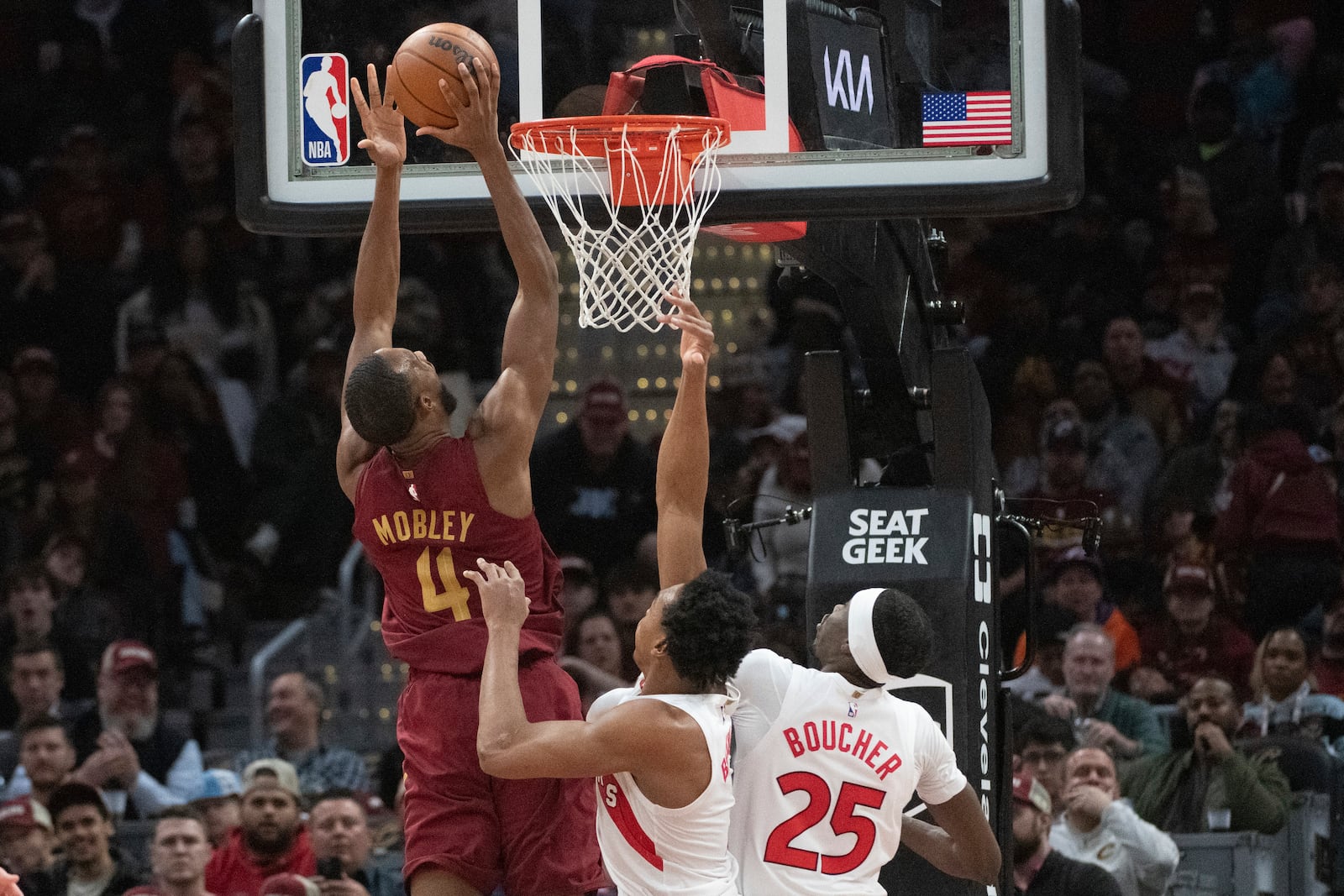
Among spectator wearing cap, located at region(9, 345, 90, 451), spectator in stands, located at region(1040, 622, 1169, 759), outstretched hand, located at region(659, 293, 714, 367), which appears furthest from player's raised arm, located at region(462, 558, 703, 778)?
spectator wearing cap, located at region(9, 345, 90, 451)

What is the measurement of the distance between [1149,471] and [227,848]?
5412 millimetres

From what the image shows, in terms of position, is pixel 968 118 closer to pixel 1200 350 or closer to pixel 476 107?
pixel 476 107

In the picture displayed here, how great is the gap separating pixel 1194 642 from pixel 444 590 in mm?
5952

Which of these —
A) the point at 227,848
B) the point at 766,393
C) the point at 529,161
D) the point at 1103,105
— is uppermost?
the point at 1103,105

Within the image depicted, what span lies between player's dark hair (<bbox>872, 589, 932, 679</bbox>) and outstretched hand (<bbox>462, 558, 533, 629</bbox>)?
872 millimetres

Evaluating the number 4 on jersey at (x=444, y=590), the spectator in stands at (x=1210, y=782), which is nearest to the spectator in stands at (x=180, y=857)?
the number 4 on jersey at (x=444, y=590)

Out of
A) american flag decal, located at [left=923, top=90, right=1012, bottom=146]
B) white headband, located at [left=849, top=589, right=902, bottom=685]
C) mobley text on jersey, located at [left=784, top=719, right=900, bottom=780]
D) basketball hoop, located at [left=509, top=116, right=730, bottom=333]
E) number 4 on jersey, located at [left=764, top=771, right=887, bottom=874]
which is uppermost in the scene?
american flag decal, located at [left=923, top=90, right=1012, bottom=146]

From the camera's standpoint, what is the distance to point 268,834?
8.51 meters

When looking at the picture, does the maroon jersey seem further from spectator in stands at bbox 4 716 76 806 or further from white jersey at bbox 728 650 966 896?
spectator in stands at bbox 4 716 76 806

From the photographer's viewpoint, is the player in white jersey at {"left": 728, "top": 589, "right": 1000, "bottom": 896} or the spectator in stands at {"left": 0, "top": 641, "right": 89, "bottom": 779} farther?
the spectator in stands at {"left": 0, "top": 641, "right": 89, "bottom": 779}

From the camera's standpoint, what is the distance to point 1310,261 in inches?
487

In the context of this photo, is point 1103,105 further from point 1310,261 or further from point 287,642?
point 287,642

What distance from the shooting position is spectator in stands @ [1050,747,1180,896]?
805cm

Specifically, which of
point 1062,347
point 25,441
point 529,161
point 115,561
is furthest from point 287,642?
point 529,161
